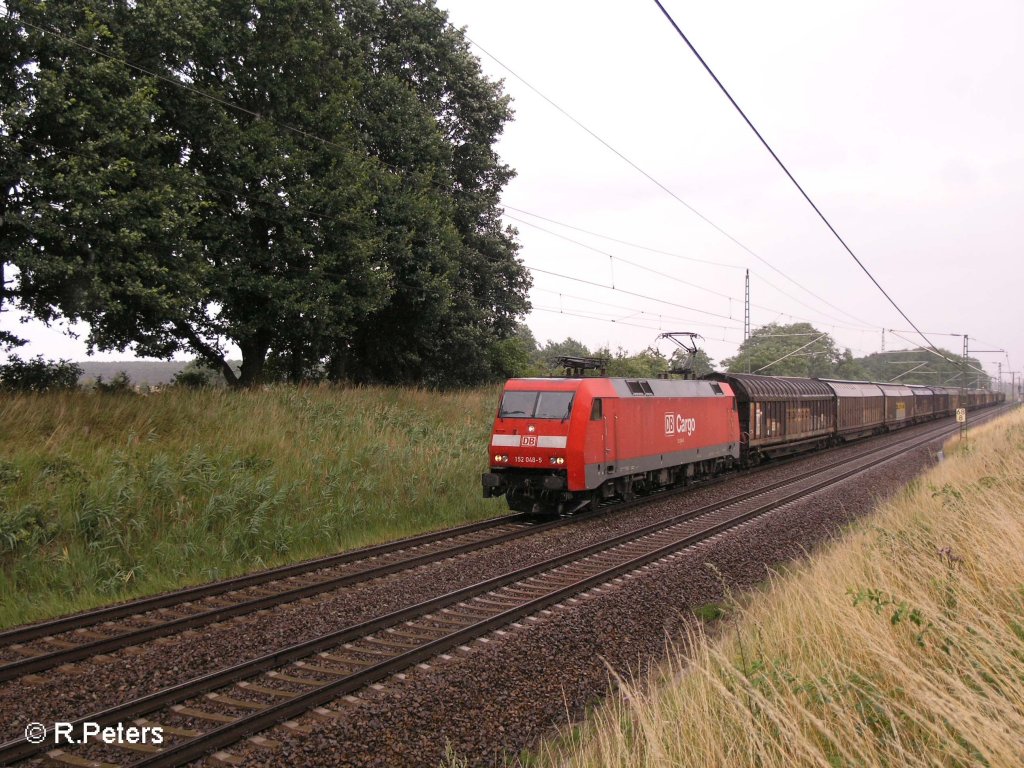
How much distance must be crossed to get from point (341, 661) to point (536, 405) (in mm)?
8798

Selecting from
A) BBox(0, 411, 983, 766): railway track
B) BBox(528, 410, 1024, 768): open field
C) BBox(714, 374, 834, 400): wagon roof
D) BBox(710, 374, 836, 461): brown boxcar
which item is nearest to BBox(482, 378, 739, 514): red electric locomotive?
BBox(0, 411, 983, 766): railway track

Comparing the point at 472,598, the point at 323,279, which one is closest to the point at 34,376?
the point at 323,279

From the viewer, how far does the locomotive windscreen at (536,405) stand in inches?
596

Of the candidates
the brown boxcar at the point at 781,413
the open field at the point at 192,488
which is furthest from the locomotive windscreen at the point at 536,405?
the brown boxcar at the point at 781,413

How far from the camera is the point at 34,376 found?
1652 cm

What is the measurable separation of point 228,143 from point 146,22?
3564mm

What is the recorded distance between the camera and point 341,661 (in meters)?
7.30

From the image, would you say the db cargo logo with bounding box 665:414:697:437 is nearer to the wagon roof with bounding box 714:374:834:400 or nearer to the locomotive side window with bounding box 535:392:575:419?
the locomotive side window with bounding box 535:392:575:419

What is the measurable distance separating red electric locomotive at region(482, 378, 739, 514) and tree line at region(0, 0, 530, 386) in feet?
26.3

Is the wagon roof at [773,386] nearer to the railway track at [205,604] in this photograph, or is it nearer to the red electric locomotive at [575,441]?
the red electric locomotive at [575,441]

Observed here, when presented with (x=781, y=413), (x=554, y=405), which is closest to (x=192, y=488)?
(x=554, y=405)

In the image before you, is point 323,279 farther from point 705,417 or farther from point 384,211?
point 705,417

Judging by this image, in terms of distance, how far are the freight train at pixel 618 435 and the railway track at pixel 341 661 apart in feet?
8.20

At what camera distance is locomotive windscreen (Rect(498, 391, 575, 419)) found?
596 inches
